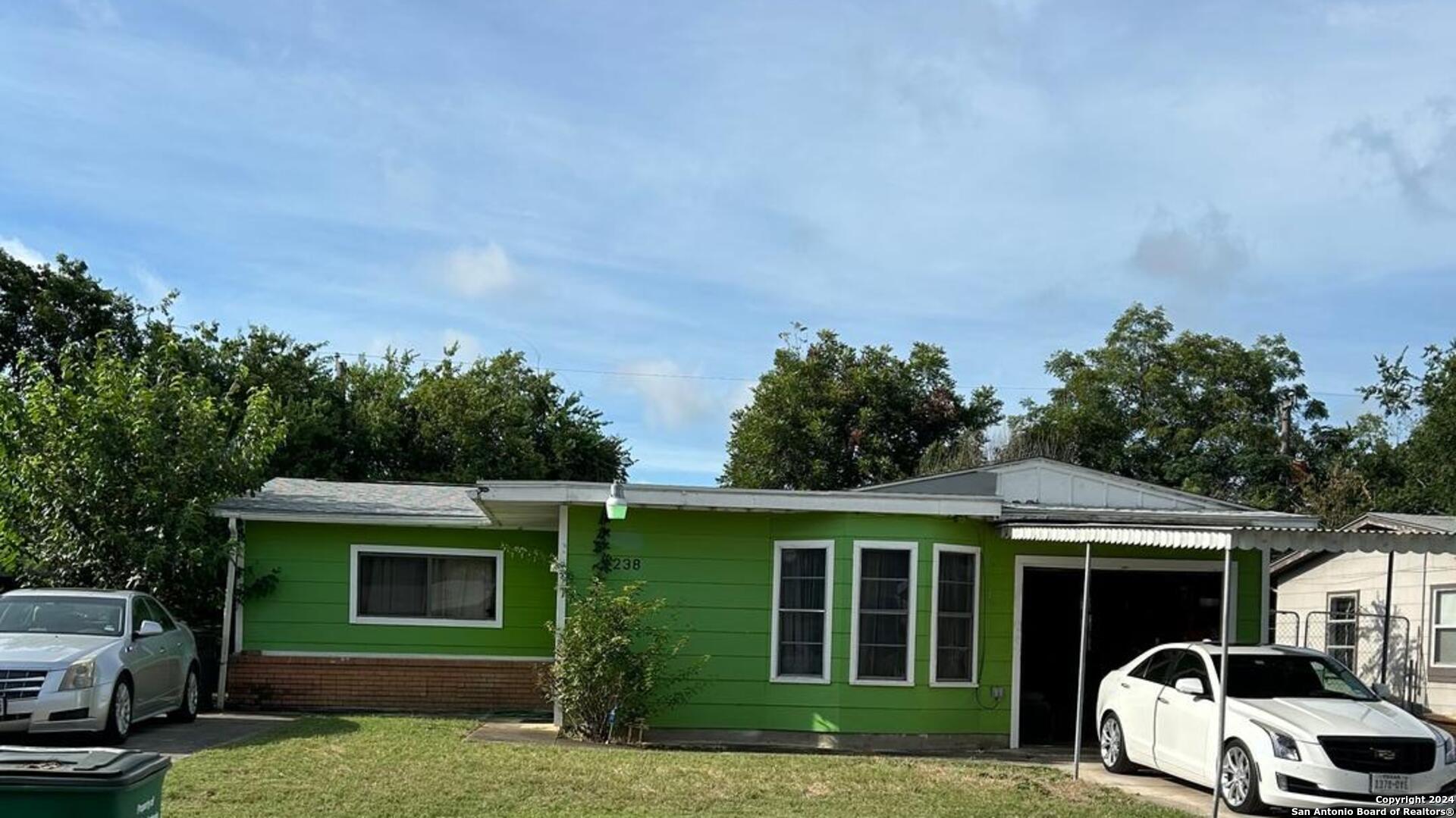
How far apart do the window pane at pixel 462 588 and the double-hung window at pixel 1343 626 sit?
1313cm

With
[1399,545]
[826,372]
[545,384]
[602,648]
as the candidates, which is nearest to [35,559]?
[602,648]

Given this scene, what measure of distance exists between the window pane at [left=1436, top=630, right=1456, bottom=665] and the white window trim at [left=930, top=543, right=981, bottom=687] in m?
8.71

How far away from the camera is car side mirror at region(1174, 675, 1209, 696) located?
1259 centimetres

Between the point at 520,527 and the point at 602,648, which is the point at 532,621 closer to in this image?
the point at 520,527

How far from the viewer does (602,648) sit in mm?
15250

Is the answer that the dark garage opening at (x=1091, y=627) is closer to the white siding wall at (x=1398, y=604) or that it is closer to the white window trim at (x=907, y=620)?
the white window trim at (x=907, y=620)

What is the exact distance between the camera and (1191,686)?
1273cm

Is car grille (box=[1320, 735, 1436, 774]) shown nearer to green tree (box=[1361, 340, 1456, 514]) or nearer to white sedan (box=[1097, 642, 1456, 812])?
white sedan (box=[1097, 642, 1456, 812])

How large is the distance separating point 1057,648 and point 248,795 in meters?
13.4

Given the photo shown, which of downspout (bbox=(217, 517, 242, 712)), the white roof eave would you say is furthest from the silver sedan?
the white roof eave

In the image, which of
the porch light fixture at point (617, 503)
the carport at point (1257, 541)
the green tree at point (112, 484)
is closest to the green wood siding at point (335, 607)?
the green tree at point (112, 484)

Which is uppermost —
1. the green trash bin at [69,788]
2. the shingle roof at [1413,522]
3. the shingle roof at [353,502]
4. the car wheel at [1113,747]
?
the shingle roof at [1413,522]

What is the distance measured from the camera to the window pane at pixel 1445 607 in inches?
823

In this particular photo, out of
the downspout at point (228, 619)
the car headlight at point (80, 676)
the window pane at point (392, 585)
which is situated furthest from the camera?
the window pane at point (392, 585)
